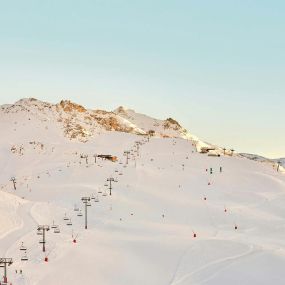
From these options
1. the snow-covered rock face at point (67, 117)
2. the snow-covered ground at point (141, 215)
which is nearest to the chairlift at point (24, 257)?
the snow-covered ground at point (141, 215)

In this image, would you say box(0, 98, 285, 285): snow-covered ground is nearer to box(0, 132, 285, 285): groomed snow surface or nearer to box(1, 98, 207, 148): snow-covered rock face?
box(0, 132, 285, 285): groomed snow surface

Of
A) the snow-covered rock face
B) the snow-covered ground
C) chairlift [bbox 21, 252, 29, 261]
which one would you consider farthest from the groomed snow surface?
the snow-covered rock face

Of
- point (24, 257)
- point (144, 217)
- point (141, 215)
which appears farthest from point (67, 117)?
point (24, 257)

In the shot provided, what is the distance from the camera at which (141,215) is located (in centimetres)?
7919

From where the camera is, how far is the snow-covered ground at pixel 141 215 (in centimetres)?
5038

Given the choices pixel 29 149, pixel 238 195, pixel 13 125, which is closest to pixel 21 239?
pixel 238 195

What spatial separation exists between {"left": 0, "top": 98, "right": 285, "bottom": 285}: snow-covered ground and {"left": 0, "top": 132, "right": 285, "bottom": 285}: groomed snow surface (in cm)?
13

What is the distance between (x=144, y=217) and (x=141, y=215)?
1.02 meters

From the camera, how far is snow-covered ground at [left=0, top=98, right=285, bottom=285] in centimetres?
5038

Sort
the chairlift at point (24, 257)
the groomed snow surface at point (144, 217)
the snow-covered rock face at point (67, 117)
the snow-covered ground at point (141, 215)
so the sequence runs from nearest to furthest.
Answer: the groomed snow surface at point (144, 217) < the snow-covered ground at point (141, 215) < the chairlift at point (24, 257) < the snow-covered rock face at point (67, 117)

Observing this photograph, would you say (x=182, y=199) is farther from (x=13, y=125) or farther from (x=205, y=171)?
(x=13, y=125)

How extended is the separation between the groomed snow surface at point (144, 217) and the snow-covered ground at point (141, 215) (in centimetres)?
13

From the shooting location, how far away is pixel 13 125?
163 metres

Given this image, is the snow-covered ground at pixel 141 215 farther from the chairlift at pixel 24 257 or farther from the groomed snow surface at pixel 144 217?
the chairlift at pixel 24 257
